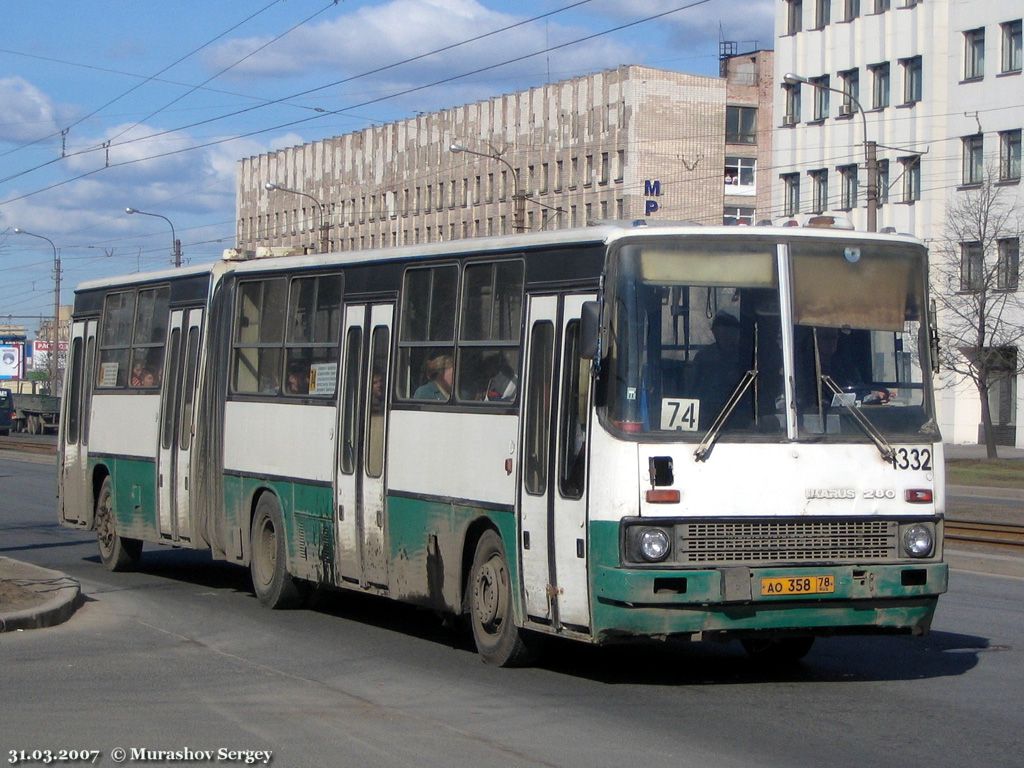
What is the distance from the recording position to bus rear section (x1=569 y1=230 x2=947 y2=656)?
9.78 m

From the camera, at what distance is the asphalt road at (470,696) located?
27.1 ft

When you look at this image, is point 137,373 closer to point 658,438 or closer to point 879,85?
point 658,438

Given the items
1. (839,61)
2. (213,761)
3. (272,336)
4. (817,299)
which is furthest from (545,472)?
(839,61)

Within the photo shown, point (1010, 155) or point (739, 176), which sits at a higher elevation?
point (739, 176)

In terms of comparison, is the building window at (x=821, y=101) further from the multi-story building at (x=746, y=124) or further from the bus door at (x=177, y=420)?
the bus door at (x=177, y=420)

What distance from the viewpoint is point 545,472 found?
10.5 meters

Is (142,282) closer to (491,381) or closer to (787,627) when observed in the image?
(491,381)

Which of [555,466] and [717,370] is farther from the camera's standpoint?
[555,466]

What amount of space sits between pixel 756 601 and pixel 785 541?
0.41 metres

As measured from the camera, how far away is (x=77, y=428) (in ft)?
62.8

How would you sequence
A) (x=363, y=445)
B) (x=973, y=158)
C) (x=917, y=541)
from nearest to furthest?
(x=917, y=541)
(x=363, y=445)
(x=973, y=158)

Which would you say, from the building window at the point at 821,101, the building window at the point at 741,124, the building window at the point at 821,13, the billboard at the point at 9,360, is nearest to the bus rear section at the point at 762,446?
the building window at the point at 821,101

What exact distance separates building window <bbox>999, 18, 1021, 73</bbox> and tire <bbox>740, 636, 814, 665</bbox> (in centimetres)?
4538

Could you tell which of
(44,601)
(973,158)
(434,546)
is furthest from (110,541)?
(973,158)
